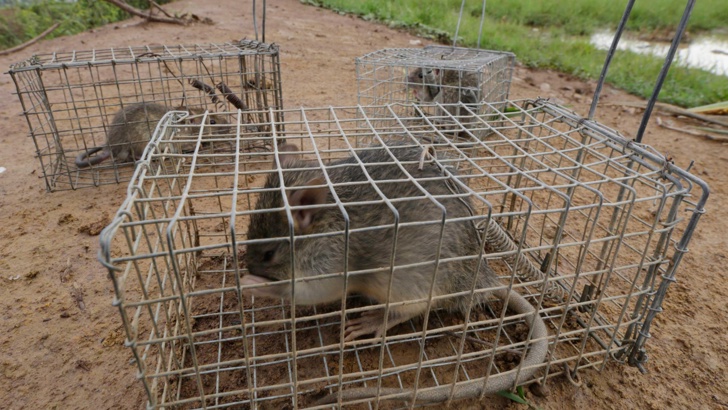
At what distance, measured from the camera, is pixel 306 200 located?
2.33 metres

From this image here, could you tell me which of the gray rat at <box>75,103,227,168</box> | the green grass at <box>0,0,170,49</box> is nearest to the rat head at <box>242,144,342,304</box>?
the gray rat at <box>75,103,227,168</box>

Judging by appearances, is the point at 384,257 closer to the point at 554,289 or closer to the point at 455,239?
the point at 455,239

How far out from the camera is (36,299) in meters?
3.11

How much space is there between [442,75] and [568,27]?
11621 mm

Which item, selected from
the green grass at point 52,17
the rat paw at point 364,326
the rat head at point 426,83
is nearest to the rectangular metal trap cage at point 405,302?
the rat paw at point 364,326

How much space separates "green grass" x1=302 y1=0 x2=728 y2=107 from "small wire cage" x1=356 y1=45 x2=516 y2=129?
11.3 feet

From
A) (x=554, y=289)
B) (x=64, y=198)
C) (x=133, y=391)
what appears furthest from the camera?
(x=64, y=198)

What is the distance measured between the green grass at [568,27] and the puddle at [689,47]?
0.67m

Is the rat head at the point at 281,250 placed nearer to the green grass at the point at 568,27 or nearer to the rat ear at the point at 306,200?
the rat ear at the point at 306,200

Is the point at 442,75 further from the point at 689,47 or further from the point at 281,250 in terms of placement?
the point at 689,47

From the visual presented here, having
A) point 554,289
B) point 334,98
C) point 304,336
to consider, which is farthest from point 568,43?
point 304,336

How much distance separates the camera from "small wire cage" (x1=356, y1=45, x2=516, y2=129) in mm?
5188

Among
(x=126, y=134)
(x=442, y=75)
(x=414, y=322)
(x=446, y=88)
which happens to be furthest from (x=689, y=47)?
(x=126, y=134)

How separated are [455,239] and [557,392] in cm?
101
